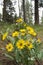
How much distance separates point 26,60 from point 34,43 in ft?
1.20

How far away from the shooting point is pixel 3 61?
19.1 feet

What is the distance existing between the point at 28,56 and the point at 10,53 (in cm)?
53

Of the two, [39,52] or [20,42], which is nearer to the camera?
[20,42]

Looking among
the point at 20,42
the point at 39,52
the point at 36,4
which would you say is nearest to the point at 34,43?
the point at 39,52

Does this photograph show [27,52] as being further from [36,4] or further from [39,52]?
[36,4]

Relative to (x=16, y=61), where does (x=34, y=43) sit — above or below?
above

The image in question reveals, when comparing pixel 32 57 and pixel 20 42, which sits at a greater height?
pixel 20 42

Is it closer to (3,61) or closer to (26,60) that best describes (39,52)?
(26,60)

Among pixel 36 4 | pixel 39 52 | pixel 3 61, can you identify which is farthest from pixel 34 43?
pixel 36 4

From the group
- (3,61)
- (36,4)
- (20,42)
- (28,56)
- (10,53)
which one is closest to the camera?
(20,42)

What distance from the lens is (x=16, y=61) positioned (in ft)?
16.9

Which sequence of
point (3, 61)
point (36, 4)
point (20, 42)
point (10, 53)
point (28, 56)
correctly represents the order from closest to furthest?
point (20, 42), point (28, 56), point (10, 53), point (3, 61), point (36, 4)

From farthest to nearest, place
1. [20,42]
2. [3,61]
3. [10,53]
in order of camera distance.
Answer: [3,61], [10,53], [20,42]

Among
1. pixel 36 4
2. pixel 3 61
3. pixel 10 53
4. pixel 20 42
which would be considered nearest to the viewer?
pixel 20 42
